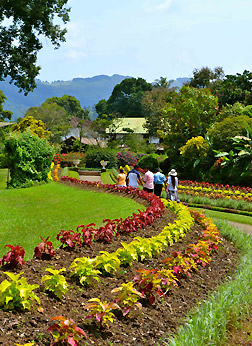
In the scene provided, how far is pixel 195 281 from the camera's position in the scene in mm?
5613

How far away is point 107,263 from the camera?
510cm

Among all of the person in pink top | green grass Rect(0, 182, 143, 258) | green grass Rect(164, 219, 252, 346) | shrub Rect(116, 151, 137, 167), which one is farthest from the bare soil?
shrub Rect(116, 151, 137, 167)

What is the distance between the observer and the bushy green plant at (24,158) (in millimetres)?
19281

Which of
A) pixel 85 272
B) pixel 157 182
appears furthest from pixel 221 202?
pixel 85 272

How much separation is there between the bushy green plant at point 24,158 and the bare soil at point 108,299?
544 inches

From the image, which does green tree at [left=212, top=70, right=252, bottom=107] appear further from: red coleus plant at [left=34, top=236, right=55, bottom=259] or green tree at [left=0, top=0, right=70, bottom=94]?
red coleus plant at [left=34, top=236, right=55, bottom=259]

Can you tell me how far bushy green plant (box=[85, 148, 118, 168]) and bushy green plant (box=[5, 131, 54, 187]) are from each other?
61.5 ft

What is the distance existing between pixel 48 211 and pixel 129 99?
84.8 metres

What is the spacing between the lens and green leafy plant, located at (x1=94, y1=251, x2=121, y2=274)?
5.03 m

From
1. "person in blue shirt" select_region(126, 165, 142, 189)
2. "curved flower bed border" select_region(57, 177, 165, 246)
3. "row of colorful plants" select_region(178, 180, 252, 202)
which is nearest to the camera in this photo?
"curved flower bed border" select_region(57, 177, 165, 246)

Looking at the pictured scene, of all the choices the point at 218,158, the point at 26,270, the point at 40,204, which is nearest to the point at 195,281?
the point at 26,270

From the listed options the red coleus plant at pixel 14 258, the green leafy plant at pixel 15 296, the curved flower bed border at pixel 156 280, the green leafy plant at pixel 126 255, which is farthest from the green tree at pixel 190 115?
the green leafy plant at pixel 15 296

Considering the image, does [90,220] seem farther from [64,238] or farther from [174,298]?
[174,298]

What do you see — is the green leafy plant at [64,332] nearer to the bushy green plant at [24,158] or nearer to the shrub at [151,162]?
the bushy green plant at [24,158]
